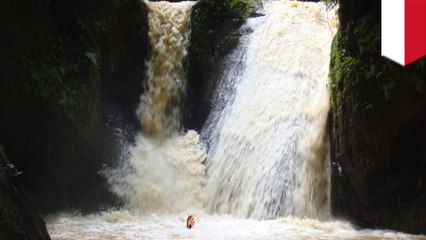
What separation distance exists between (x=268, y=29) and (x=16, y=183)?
765cm

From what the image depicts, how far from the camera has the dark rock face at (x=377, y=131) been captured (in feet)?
20.5

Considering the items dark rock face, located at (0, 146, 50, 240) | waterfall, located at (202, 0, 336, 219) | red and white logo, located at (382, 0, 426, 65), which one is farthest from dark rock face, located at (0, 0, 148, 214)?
red and white logo, located at (382, 0, 426, 65)

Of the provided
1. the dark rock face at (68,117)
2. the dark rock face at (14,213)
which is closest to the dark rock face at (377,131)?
the dark rock face at (68,117)

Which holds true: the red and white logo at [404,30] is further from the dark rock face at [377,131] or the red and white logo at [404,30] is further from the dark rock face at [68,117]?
the dark rock face at [68,117]

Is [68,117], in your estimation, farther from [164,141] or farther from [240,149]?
[240,149]

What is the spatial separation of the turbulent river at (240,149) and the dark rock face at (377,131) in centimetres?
36

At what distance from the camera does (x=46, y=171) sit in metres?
7.89

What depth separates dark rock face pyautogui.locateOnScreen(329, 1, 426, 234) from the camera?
20.5 feet

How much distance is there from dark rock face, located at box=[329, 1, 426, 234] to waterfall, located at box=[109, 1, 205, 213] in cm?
302

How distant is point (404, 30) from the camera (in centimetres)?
516

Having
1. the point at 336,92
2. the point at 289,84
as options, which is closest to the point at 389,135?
the point at 336,92

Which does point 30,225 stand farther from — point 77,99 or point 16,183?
point 77,99

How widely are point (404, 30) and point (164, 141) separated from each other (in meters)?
6.18

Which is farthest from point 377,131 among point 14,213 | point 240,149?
point 14,213
